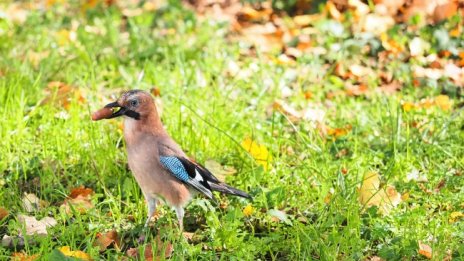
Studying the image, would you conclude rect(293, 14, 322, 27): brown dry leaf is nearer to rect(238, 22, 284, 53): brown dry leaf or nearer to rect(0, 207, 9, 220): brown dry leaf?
rect(238, 22, 284, 53): brown dry leaf

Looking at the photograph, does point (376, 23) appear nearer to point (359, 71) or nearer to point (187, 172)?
point (359, 71)

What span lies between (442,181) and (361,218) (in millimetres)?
704

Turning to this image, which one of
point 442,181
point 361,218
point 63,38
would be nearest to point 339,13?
point 63,38

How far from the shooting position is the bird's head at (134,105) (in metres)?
3.94

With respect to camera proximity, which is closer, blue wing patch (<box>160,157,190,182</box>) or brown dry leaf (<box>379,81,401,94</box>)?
blue wing patch (<box>160,157,190,182</box>)

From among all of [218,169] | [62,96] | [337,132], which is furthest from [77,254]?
[337,132]

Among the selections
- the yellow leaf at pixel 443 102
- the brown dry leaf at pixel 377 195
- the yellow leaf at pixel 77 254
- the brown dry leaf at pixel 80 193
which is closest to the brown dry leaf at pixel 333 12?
the yellow leaf at pixel 443 102

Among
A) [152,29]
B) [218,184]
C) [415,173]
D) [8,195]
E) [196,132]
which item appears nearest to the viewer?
[218,184]

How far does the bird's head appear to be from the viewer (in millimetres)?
3937

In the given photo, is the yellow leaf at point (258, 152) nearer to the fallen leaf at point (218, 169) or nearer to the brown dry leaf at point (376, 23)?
the fallen leaf at point (218, 169)

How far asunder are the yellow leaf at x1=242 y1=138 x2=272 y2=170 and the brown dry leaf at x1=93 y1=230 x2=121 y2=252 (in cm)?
98

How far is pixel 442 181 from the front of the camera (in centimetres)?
456

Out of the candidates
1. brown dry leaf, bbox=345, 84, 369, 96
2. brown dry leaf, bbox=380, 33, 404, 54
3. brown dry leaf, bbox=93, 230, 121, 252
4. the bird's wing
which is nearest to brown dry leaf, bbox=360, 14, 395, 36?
brown dry leaf, bbox=380, 33, 404, 54

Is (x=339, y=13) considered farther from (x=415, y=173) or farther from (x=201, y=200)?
(x=201, y=200)
